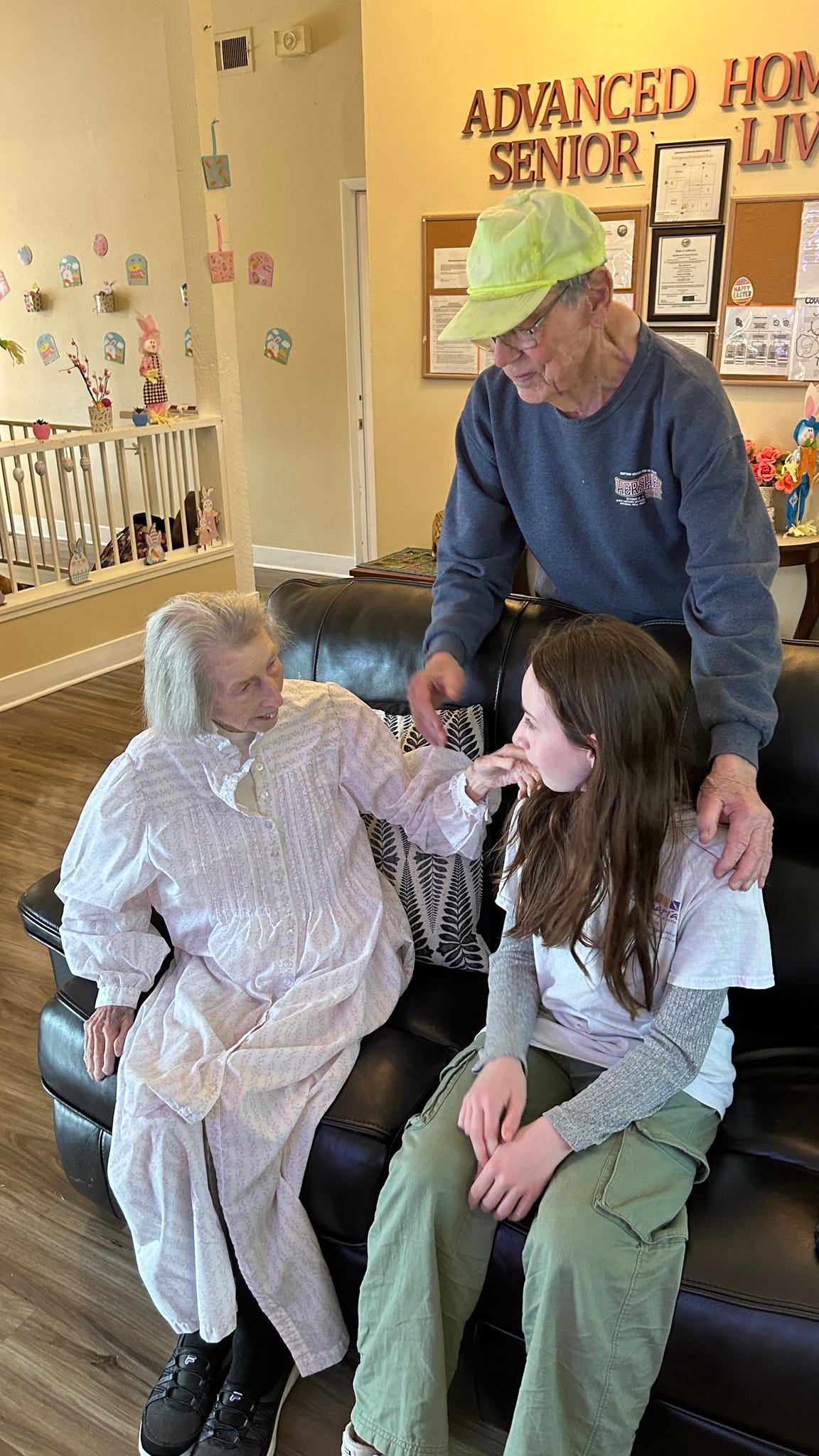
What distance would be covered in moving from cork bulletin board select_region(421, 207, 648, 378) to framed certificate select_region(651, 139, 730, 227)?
0.35 meters

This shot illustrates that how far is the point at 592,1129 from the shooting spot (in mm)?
1300

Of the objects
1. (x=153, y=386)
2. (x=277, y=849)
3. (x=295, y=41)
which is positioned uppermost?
(x=295, y=41)

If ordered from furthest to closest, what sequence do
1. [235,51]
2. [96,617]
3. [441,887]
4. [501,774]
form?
1. [235,51]
2. [96,617]
3. [441,887]
4. [501,774]

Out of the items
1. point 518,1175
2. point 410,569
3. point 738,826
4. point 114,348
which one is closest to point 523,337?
point 738,826

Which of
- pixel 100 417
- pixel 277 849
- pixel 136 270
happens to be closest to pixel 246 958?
pixel 277 849

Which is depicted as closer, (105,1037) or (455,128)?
(105,1037)

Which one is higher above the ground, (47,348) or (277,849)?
(47,348)

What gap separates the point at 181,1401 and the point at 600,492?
1.50 metres

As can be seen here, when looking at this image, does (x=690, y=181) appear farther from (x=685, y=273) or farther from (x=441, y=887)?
(x=441, y=887)

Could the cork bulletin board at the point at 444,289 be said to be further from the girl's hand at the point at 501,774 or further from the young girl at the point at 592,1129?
the young girl at the point at 592,1129

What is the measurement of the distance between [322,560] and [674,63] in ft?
11.4

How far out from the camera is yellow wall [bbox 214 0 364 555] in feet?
18.2

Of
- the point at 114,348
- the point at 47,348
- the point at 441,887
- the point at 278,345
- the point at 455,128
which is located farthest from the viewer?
the point at 47,348

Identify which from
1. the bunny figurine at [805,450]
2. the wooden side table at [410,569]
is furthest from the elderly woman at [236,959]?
the bunny figurine at [805,450]
